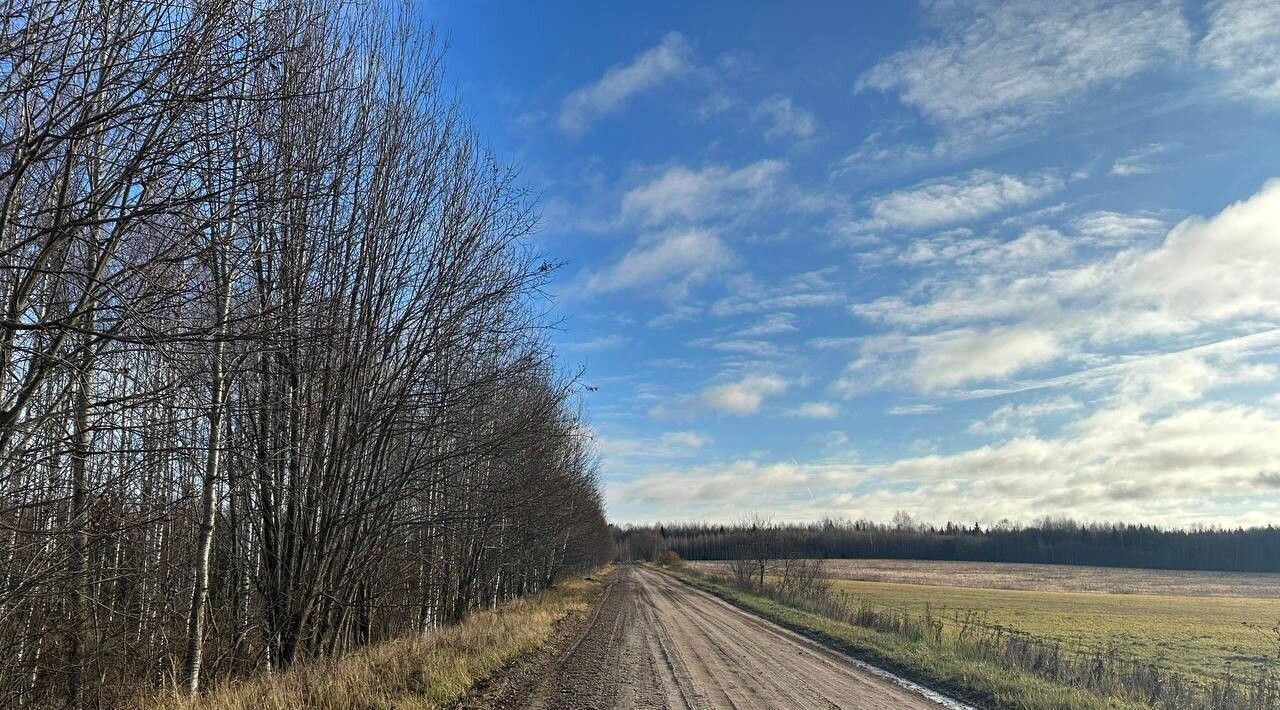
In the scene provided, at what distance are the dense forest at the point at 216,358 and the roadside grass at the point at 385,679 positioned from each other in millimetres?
721

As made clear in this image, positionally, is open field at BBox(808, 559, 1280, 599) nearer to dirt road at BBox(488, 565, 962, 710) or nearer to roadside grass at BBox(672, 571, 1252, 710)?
roadside grass at BBox(672, 571, 1252, 710)

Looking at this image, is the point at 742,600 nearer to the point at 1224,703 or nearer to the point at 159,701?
the point at 1224,703

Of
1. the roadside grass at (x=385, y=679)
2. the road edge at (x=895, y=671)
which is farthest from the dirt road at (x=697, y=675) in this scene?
the roadside grass at (x=385, y=679)

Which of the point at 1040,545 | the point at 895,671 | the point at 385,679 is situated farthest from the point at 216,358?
the point at 1040,545

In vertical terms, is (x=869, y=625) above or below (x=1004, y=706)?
below

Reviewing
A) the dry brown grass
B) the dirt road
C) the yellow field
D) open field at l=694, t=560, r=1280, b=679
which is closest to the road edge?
the dirt road

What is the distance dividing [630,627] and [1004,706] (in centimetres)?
1229

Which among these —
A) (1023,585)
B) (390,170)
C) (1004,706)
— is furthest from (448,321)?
(1023,585)

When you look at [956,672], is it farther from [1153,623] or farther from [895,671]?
[1153,623]

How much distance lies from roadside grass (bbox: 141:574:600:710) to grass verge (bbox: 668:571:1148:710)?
7576 millimetres

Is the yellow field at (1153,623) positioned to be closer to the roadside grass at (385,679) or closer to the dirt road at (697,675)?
the dirt road at (697,675)

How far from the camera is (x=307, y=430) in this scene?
961 cm

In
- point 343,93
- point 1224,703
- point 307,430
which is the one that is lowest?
point 1224,703

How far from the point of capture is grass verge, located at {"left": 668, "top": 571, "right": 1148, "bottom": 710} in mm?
10922
